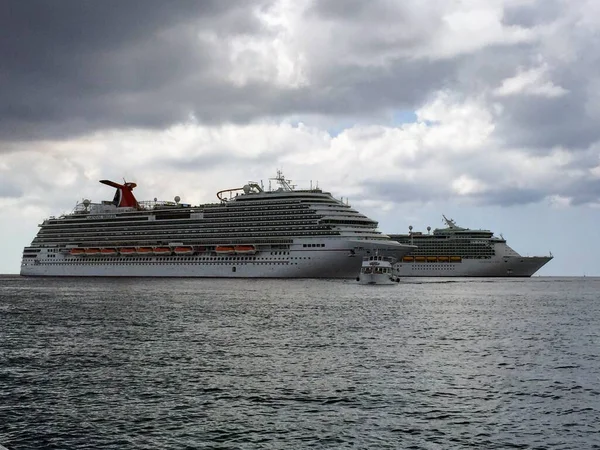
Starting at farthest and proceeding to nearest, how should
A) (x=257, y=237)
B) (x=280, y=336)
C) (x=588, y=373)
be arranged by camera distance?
1. (x=257, y=237)
2. (x=280, y=336)
3. (x=588, y=373)

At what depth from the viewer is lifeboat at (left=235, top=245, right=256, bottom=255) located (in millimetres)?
141625

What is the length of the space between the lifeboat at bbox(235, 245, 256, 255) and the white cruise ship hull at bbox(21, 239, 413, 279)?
110 cm

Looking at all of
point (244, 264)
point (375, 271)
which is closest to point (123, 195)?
point (244, 264)

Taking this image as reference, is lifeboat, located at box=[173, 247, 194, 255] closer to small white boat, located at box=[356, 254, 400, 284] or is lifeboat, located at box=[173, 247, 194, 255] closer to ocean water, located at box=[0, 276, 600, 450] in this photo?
small white boat, located at box=[356, 254, 400, 284]

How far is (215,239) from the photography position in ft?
487

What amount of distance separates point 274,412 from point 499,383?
11555mm

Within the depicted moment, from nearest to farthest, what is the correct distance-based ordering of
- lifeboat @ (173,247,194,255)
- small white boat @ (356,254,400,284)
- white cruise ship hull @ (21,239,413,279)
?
1. small white boat @ (356,254,400,284)
2. white cruise ship hull @ (21,239,413,279)
3. lifeboat @ (173,247,194,255)

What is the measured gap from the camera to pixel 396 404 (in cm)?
2805

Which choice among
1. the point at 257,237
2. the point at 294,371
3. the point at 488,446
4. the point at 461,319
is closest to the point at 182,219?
the point at 257,237

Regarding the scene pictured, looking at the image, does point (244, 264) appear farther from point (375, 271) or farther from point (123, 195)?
point (123, 195)

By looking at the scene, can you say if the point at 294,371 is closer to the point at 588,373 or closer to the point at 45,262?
the point at 588,373

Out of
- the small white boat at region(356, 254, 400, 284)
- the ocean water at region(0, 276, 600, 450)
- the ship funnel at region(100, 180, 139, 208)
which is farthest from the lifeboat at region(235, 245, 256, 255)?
the ocean water at region(0, 276, 600, 450)

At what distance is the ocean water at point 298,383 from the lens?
23688mm

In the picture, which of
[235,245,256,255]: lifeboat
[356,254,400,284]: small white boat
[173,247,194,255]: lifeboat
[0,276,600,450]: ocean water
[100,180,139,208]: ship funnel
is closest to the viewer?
[0,276,600,450]: ocean water
